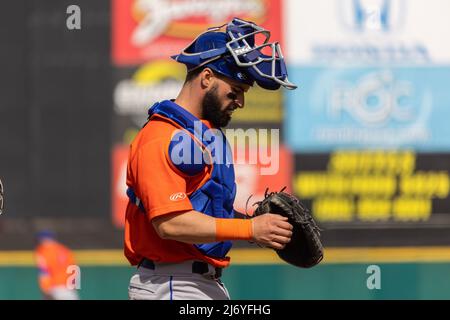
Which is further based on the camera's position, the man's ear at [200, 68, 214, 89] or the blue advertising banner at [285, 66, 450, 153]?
the blue advertising banner at [285, 66, 450, 153]

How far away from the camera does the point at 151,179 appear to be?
321 centimetres

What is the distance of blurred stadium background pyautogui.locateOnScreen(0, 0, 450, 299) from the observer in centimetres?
931

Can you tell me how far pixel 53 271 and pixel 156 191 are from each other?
16.2ft

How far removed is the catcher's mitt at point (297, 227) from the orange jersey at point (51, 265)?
4.41 metres

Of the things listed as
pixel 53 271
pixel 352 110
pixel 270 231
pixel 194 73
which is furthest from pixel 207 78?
pixel 352 110

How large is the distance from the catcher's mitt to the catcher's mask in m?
0.42

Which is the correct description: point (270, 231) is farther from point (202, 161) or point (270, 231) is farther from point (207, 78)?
point (207, 78)

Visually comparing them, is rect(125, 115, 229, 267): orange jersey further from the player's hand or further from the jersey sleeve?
the player's hand

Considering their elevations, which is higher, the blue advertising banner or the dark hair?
the dark hair

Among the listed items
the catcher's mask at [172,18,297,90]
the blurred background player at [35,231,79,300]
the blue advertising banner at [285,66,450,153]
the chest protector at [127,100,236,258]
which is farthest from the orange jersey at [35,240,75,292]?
the catcher's mask at [172,18,297,90]

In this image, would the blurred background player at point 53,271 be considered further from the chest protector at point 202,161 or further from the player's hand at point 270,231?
the player's hand at point 270,231

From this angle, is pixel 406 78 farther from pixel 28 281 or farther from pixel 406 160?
pixel 28 281

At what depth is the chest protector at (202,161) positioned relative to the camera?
3.26 metres
